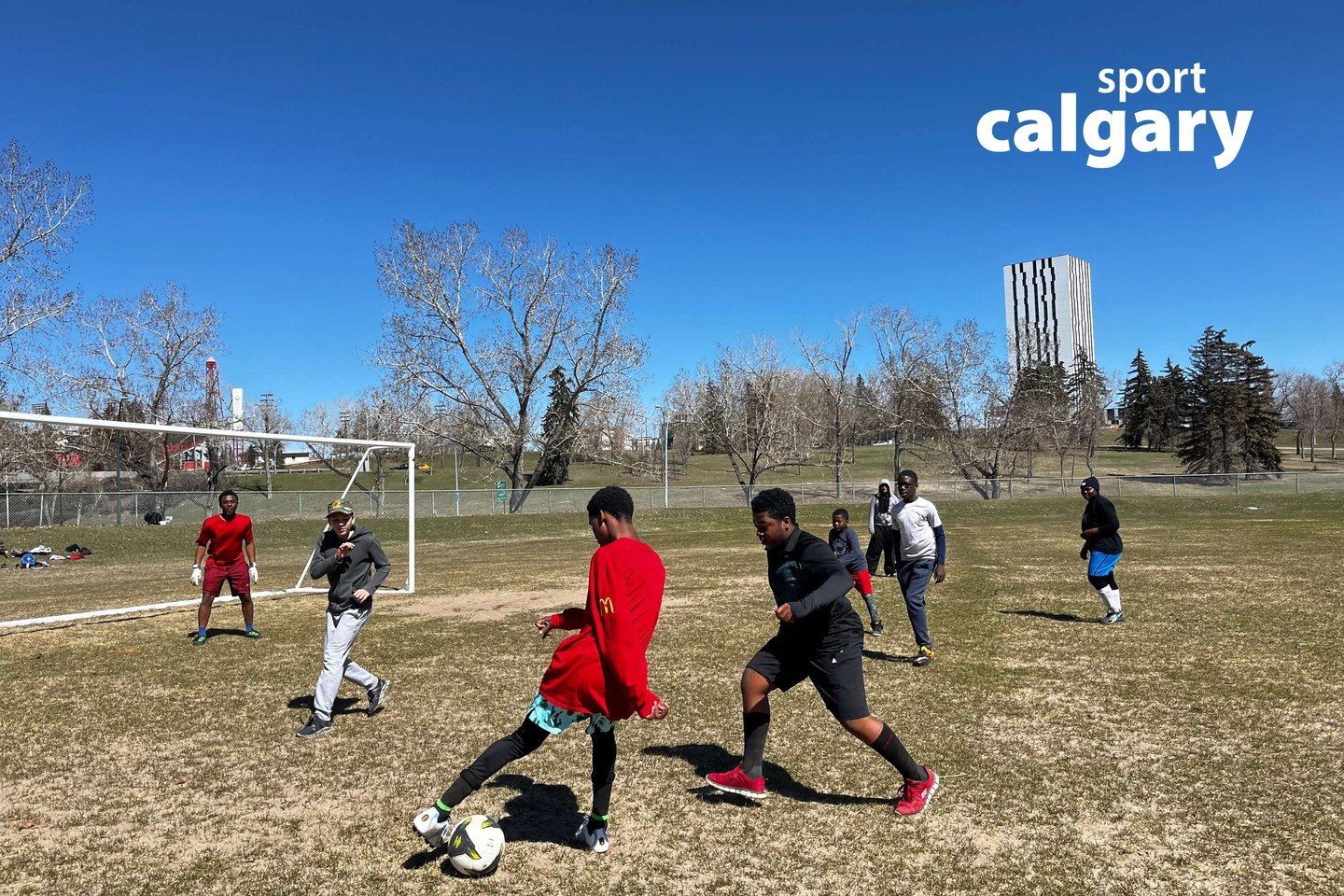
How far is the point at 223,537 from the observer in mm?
10703

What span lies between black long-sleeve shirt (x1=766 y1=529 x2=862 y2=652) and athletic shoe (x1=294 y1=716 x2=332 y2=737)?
419 cm

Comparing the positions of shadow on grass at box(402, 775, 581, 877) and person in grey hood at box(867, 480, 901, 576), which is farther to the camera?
person in grey hood at box(867, 480, 901, 576)

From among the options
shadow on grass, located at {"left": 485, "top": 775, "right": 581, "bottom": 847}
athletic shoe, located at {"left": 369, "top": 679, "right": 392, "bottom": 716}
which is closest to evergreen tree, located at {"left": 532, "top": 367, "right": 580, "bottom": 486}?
athletic shoe, located at {"left": 369, "top": 679, "right": 392, "bottom": 716}

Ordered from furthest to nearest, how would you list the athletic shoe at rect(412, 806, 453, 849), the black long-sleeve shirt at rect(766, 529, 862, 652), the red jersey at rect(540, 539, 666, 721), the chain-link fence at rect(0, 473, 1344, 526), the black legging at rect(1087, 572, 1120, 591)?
1. the chain-link fence at rect(0, 473, 1344, 526)
2. the black legging at rect(1087, 572, 1120, 591)
3. the black long-sleeve shirt at rect(766, 529, 862, 652)
4. the athletic shoe at rect(412, 806, 453, 849)
5. the red jersey at rect(540, 539, 666, 721)

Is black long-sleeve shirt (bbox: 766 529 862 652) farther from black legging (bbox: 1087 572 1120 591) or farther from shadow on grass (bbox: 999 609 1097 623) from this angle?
shadow on grass (bbox: 999 609 1097 623)

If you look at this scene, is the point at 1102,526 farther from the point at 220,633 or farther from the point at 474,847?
the point at 220,633

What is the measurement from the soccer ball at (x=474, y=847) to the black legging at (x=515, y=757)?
0.50 feet

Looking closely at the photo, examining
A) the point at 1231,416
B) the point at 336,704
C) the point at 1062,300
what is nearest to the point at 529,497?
the point at 336,704

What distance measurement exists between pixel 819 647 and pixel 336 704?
5.17 m

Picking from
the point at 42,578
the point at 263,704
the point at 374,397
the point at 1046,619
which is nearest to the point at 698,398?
the point at 374,397

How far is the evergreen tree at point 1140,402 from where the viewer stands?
331 ft

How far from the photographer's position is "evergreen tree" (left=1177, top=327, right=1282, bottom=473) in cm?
6731

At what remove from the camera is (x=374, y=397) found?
4344cm

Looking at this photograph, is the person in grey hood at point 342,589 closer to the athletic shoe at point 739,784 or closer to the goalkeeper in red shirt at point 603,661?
the goalkeeper in red shirt at point 603,661
